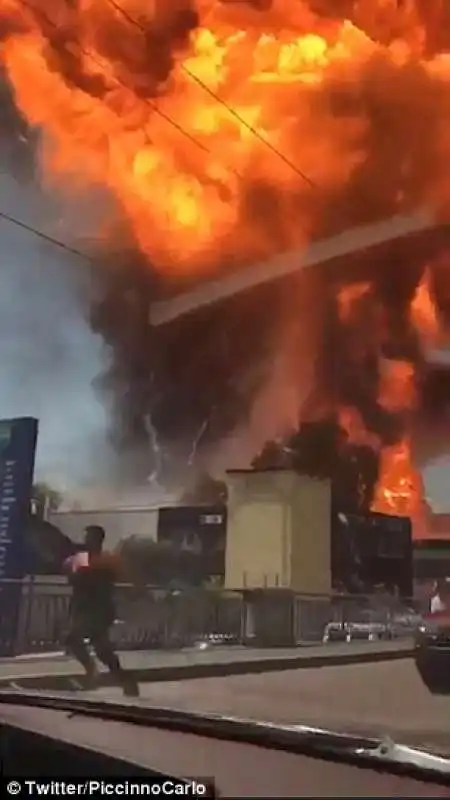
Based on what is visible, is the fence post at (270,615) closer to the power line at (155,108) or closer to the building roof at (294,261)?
the building roof at (294,261)

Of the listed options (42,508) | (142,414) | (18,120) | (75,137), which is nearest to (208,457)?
(142,414)

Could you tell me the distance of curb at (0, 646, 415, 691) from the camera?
152 centimetres

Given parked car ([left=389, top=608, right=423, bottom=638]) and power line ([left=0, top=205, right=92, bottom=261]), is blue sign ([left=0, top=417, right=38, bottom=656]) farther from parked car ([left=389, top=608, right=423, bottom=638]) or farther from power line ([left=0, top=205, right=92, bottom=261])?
parked car ([left=389, top=608, right=423, bottom=638])

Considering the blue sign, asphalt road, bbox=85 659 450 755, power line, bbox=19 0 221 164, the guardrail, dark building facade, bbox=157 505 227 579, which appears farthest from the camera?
power line, bbox=19 0 221 164

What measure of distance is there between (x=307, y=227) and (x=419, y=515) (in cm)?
66

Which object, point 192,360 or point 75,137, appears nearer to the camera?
point 192,360

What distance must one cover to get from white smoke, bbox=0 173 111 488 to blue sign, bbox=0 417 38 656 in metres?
0.03

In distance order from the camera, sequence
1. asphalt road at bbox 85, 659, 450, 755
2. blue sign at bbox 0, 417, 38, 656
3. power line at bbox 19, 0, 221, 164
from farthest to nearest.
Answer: power line at bbox 19, 0, 221, 164 < blue sign at bbox 0, 417, 38, 656 < asphalt road at bbox 85, 659, 450, 755

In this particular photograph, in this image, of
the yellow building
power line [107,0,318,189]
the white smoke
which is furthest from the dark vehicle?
power line [107,0,318,189]

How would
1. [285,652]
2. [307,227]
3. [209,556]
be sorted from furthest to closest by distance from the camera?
[307,227] < [209,556] < [285,652]

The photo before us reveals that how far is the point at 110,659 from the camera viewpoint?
5.65 feet

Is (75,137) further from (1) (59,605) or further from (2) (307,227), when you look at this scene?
(1) (59,605)

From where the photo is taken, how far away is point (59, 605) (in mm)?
1784

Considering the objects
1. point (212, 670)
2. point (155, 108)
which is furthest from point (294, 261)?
point (212, 670)
